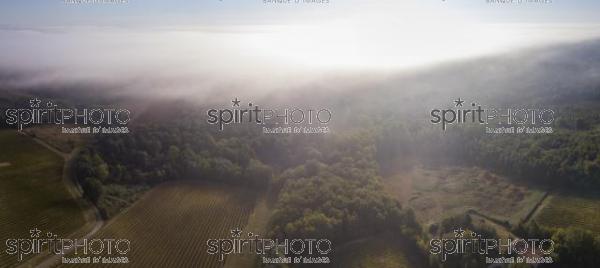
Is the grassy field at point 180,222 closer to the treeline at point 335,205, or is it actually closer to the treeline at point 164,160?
the treeline at point 164,160

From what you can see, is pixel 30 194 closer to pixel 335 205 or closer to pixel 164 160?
pixel 164 160

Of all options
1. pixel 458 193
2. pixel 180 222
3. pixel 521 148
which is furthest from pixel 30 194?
pixel 521 148

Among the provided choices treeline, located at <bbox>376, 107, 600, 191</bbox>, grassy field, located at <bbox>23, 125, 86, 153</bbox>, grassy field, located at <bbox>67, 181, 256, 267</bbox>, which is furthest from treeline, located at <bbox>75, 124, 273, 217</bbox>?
treeline, located at <bbox>376, 107, 600, 191</bbox>

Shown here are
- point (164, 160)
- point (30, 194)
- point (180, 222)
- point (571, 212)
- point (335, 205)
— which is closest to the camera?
point (335, 205)

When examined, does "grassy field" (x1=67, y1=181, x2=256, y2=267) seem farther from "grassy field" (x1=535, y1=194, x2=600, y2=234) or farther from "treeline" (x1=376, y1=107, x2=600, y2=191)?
"grassy field" (x1=535, y1=194, x2=600, y2=234)

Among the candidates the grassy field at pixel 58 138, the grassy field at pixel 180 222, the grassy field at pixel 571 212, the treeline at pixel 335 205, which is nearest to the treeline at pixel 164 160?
the grassy field at pixel 180 222

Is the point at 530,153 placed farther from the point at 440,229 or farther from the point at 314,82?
the point at 314,82
